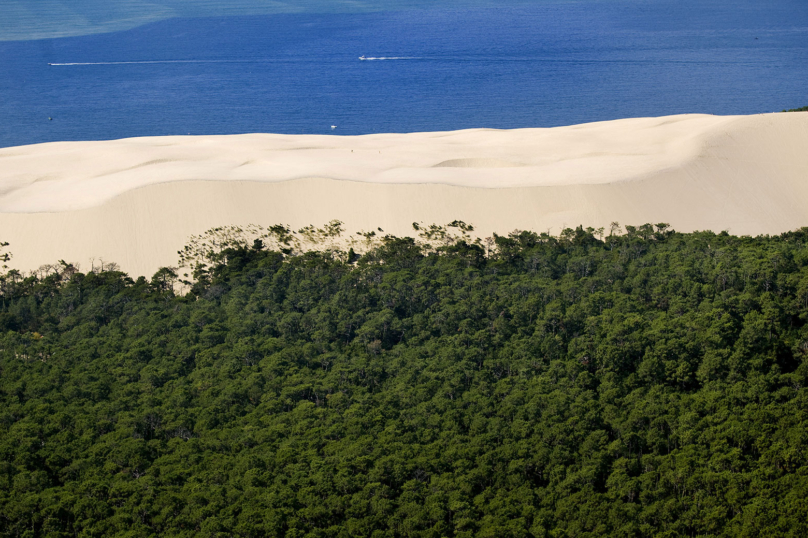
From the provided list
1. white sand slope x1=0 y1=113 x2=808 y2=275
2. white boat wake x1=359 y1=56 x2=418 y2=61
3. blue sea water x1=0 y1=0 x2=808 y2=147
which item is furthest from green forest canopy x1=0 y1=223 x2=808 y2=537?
white boat wake x1=359 y1=56 x2=418 y2=61

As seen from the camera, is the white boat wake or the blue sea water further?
the white boat wake

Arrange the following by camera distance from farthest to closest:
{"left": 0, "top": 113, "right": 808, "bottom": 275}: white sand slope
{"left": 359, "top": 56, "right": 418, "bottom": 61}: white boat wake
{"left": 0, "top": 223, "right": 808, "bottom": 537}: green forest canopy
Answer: {"left": 359, "top": 56, "right": 418, "bottom": 61}: white boat wake → {"left": 0, "top": 113, "right": 808, "bottom": 275}: white sand slope → {"left": 0, "top": 223, "right": 808, "bottom": 537}: green forest canopy

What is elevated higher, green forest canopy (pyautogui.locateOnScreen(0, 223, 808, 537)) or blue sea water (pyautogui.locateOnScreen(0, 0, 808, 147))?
blue sea water (pyautogui.locateOnScreen(0, 0, 808, 147))

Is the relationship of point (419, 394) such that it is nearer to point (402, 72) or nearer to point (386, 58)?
point (402, 72)

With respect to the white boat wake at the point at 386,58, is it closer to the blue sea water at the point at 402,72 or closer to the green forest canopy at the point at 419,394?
the blue sea water at the point at 402,72

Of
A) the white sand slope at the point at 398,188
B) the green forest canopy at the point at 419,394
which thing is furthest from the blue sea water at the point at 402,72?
the green forest canopy at the point at 419,394

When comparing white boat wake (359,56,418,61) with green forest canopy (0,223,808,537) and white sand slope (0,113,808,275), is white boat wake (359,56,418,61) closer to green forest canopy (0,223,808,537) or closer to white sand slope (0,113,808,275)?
white sand slope (0,113,808,275)

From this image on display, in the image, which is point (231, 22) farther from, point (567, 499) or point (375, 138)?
point (567, 499)
